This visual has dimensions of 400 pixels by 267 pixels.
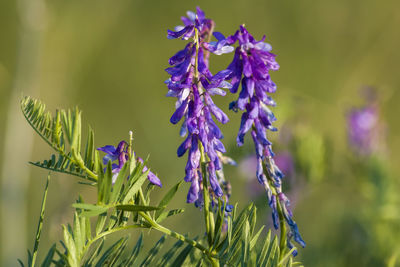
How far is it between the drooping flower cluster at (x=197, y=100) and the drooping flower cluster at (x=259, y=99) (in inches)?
0.8

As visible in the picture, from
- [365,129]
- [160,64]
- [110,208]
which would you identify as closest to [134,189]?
[110,208]

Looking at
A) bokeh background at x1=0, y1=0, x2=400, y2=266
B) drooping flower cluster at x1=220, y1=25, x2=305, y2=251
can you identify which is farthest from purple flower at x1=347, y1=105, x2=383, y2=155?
drooping flower cluster at x1=220, y1=25, x2=305, y2=251

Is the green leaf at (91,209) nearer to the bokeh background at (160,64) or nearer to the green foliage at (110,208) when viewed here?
the green foliage at (110,208)

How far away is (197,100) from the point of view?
45cm

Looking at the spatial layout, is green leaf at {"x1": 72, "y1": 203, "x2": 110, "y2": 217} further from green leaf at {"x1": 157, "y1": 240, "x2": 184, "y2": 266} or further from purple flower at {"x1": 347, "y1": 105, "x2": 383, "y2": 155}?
purple flower at {"x1": 347, "y1": 105, "x2": 383, "y2": 155}

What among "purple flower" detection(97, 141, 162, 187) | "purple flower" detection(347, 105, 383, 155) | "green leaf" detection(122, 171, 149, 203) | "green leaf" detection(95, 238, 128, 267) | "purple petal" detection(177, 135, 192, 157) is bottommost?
"green leaf" detection(95, 238, 128, 267)

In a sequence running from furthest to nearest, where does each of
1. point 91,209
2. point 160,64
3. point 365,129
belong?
point 160,64 → point 365,129 → point 91,209

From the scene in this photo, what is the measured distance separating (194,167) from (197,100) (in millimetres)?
57

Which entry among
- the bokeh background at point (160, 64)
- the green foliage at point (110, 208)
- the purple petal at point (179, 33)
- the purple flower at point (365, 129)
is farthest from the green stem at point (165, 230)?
the bokeh background at point (160, 64)

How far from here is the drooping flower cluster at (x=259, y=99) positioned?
0.46 metres

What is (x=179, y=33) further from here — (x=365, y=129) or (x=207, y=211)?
(x=365, y=129)

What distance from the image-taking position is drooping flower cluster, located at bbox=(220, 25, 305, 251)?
Result: 46 cm

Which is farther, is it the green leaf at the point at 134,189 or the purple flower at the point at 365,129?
the purple flower at the point at 365,129

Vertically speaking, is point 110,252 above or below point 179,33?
below
